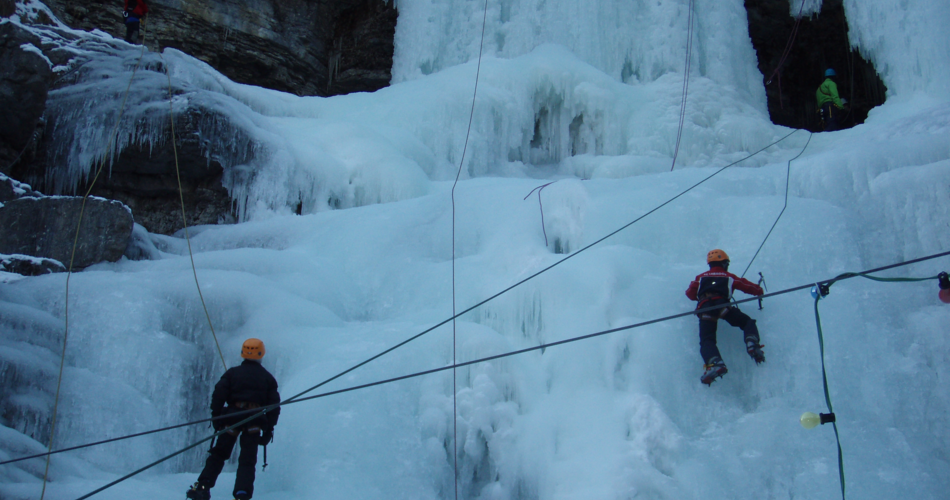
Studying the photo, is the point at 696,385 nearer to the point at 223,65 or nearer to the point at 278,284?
the point at 278,284

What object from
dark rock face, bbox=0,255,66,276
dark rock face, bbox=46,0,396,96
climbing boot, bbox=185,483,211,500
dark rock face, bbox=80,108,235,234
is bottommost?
climbing boot, bbox=185,483,211,500

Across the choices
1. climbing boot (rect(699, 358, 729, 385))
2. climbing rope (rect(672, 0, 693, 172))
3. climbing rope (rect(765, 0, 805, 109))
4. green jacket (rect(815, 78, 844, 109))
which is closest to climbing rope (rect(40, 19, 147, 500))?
climbing boot (rect(699, 358, 729, 385))

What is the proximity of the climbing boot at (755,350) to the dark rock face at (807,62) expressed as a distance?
825 cm

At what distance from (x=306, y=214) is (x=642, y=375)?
13.7 ft

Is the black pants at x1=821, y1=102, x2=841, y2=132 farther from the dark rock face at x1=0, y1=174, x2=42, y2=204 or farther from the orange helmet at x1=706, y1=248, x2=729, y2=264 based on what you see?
the dark rock face at x1=0, y1=174, x2=42, y2=204

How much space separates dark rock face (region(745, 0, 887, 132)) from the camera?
420 inches

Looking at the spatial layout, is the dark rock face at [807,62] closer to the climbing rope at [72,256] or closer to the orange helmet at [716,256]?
the orange helmet at [716,256]

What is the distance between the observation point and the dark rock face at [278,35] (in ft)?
32.6

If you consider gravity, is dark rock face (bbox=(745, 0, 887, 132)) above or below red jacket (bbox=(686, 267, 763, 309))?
above

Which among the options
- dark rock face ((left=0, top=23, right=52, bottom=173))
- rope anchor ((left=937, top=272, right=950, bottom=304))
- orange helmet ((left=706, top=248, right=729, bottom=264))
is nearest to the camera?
rope anchor ((left=937, top=272, right=950, bottom=304))

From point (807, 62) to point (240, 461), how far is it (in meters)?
11.1

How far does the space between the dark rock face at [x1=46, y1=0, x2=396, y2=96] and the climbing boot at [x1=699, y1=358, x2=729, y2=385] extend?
28.2 feet

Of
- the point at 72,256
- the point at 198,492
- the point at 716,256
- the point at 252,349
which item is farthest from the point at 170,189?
the point at 716,256

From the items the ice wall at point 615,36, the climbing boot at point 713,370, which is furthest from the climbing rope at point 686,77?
the climbing boot at point 713,370
